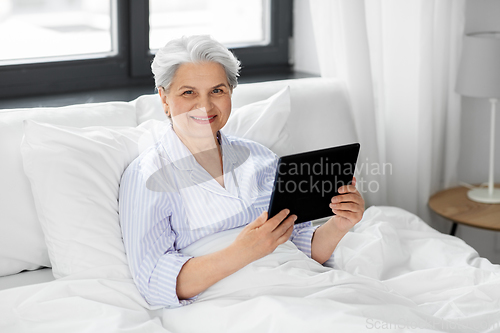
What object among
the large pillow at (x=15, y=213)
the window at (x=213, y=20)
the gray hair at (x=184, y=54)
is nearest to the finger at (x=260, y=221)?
the gray hair at (x=184, y=54)

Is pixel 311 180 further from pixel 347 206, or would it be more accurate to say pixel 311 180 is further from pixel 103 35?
pixel 103 35

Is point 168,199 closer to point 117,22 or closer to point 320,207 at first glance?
point 320,207

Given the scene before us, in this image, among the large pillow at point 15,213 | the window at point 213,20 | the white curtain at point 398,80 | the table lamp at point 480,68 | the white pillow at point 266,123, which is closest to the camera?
the large pillow at point 15,213

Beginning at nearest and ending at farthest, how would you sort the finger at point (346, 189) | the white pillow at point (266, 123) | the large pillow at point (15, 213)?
the finger at point (346, 189) → the large pillow at point (15, 213) → the white pillow at point (266, 123)

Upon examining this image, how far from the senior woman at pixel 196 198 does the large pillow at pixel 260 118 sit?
17 centimetres

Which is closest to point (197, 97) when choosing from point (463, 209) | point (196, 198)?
point (196, 198)

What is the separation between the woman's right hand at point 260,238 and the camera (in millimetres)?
1243

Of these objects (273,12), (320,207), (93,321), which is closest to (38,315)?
(93,321)

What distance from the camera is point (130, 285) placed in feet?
4.41

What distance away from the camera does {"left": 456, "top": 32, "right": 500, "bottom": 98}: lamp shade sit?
2.01 m

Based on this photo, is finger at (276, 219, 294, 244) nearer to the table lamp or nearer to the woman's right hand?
the woman's right hand

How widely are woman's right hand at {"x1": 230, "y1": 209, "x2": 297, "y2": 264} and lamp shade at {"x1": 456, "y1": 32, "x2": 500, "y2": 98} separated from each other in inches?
46.4

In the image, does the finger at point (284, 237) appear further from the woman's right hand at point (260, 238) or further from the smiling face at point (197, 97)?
the smiling face at point (197, 97)

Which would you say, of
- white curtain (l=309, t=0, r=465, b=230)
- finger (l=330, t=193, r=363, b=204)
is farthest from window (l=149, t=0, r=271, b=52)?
finger (l=330, t=193, r=363, b=204)
